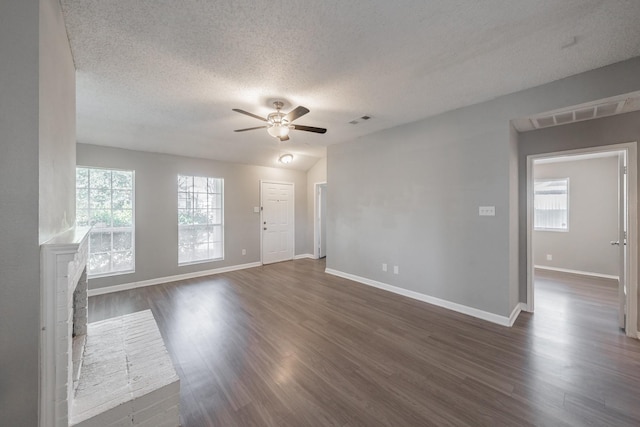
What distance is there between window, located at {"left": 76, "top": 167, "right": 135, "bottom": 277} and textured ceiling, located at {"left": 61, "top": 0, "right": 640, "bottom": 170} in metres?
1.38

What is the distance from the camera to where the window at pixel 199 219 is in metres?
5.03

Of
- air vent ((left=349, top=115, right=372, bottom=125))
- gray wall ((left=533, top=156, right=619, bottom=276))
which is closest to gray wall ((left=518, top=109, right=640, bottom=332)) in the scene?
air vent ((left=349, top=115, right=372, bottom=125))

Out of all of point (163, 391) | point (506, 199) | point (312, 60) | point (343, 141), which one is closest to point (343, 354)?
point (163, 391)

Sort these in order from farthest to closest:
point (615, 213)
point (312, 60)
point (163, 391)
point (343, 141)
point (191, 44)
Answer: point (343, 141) < point (615, 213) < point (312, 60) < point (191, 44) < point (163, 391)

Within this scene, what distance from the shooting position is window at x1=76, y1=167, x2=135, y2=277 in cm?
404

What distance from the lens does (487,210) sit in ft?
9.91

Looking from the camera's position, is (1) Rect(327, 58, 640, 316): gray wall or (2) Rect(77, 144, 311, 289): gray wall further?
(2) Rect(77, 144, 311, 289): gray wall

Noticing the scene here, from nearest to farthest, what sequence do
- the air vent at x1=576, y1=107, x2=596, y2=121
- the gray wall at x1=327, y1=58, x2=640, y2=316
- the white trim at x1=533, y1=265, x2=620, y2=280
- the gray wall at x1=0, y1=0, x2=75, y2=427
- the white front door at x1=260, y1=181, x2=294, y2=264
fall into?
the gray wall at x1=0, y1=0, x2=75, y2=427 < the air vent at x1=576, y1=107, x2=596, y2=121 < the gray wall at x1=327, y1=58, x2=640, y2=316 < the white trim at x1=533, y1=265, x2=620, y2=280 < the white front door at x1=260, y1=181, x2=294, y2=264

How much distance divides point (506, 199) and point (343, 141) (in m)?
2.98

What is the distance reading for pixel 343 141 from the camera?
4840 millimetres

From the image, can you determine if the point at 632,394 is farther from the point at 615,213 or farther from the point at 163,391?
the point at 615,213

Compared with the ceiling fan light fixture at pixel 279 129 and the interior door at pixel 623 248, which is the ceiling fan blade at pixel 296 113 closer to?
the ceiling fan light fixture at pixel 279 129

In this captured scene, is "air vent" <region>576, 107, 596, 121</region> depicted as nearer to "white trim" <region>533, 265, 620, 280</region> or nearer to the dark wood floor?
the dark wood floor

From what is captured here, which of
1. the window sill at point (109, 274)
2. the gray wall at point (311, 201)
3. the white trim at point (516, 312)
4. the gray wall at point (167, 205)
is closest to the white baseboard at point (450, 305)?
the white trim at point (516, 312)
